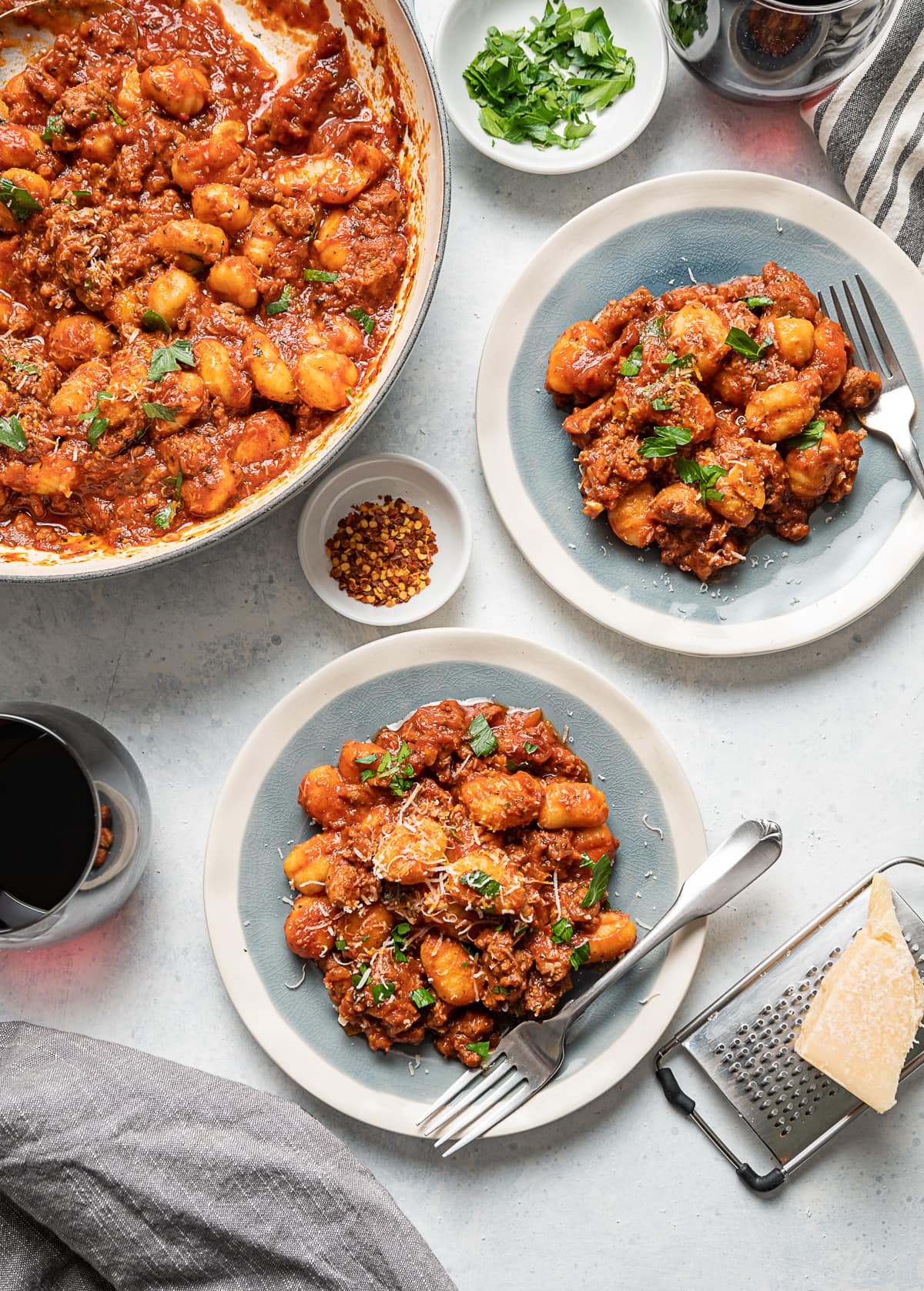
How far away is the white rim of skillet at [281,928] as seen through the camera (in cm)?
247

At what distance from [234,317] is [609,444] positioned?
965 mm

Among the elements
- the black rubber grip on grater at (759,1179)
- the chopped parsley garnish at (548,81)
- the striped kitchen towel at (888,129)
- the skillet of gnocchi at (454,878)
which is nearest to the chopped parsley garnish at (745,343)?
the striped kitchen towel at (888,129)

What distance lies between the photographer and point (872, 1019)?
93.7 inches

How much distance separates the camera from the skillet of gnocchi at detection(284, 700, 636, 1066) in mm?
2299

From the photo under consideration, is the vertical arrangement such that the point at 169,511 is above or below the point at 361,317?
below

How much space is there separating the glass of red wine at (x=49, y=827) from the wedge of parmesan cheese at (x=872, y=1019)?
1.78 meters

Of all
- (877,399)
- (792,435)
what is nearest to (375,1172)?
(792,435)

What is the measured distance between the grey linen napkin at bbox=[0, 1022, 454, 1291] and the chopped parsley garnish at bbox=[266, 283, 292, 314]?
1917mm

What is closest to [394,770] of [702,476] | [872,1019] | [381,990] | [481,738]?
[481,738]

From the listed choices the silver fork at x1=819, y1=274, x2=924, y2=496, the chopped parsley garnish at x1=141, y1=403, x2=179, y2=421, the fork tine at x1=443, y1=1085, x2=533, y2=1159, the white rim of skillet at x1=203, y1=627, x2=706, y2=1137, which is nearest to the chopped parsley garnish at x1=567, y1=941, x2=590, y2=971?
the white rim of skillet at x1=203, y1=627, x2=706, y2=1137

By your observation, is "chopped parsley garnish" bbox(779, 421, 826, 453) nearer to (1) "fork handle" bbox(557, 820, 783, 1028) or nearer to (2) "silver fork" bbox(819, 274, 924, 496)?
(2) "silver fork" bbox(819, 274, 924, 496)

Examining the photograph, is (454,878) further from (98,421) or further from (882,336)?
(882,336)

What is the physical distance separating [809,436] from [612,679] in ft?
2.63

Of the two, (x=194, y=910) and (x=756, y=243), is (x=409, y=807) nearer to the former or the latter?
(x=194, y=910)
